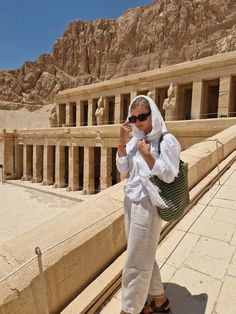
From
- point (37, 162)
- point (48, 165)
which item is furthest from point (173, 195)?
point (37, 162)

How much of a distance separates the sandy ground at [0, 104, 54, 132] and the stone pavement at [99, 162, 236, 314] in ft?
127

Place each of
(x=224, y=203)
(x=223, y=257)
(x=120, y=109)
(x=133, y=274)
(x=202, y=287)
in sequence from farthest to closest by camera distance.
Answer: (x=120, y=109) < (x=224, y=203) < (x=223, y=257) < (x=202, y=287) < (x=133, y=274)

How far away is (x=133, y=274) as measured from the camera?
1.78 m

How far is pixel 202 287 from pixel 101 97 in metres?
19.0

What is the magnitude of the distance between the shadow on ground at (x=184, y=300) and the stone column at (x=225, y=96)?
13.1 metres

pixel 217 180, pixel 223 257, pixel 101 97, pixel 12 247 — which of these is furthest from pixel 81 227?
pixel 101 97

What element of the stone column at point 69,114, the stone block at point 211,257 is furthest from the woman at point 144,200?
the stone column at point 69,114

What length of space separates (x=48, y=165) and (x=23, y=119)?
2557 centimetres

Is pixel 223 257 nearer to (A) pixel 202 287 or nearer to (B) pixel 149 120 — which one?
(A) pixel 202 287

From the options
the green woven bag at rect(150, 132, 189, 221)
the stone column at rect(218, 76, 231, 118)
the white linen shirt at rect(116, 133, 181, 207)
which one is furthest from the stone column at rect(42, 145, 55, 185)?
the green woven bag at rect(150, 132, 189, 221)

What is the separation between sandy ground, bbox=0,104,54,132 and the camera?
40188mm

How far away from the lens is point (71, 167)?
56.8 ft

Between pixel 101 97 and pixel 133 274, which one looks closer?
pixel 133 274

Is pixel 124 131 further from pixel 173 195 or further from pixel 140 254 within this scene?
pixel 140 254
